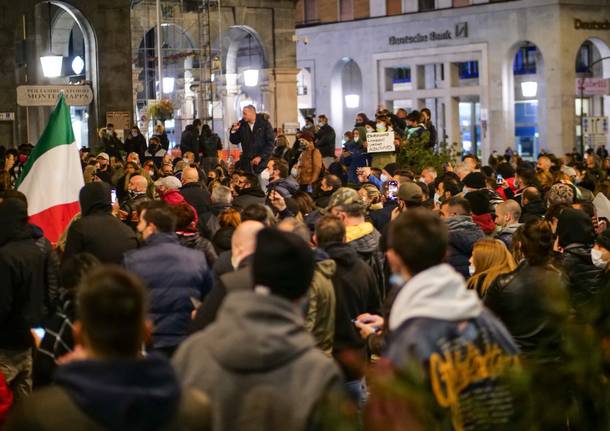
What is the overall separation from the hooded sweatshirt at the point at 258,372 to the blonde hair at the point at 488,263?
3.93 meters

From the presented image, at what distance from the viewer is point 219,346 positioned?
4.55 m

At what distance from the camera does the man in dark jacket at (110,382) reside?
388 cm

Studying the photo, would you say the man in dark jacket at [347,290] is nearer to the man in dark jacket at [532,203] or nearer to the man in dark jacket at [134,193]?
the man in dark jacket at [134,193]

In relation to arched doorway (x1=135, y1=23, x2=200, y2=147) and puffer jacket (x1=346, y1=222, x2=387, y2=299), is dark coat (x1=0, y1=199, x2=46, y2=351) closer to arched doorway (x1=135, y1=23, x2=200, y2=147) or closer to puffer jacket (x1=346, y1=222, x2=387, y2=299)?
puffer jacket (x1=346, y1=222, x2=387, y2=299)

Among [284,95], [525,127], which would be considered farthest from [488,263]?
[525,127]

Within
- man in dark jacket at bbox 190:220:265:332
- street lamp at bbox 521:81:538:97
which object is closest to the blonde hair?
man in dark jacket at bbox 190:220:265:332

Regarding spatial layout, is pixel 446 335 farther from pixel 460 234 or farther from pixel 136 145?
pixel 136 145

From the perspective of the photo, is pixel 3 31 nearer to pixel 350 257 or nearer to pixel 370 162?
pixel 370 162

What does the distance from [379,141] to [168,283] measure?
1256cm

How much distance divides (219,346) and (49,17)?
35960mm

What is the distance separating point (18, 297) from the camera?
853 cm

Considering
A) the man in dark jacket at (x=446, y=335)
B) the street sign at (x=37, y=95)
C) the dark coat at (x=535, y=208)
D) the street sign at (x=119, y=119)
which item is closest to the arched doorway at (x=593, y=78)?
the street sign at (x=119, y=119)

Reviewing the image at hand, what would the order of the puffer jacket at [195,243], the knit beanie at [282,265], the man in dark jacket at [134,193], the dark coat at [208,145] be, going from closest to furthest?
the knit beanie at [282,265]
the puffer jacket at [195,243]
the man in dark jacket at [134,193]
the dark coat at [208,145]

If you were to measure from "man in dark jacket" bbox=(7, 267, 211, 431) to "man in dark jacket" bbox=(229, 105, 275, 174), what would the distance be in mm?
17026
